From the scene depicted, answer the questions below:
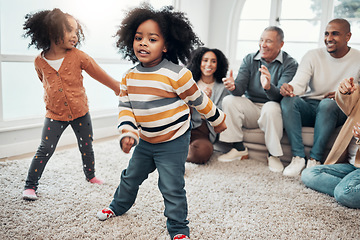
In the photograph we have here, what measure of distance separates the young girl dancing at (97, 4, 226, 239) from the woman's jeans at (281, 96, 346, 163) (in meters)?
1.07

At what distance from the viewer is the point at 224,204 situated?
1.64 m

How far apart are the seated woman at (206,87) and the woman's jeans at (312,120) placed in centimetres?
52

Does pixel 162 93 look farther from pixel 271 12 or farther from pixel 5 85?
pixel 271 12

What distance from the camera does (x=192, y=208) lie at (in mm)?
1579

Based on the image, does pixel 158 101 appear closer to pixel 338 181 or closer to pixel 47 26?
pixel 47 26

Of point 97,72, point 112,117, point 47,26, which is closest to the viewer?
point 47,26

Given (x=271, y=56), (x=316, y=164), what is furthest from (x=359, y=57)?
(x=316, y=164)

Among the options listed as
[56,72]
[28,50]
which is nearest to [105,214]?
[56,72]

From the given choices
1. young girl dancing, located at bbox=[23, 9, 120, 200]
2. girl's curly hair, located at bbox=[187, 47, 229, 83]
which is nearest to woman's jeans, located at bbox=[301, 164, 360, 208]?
girl's curly hair, located at bbox=[187, 47, 229, 83]

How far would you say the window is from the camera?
7.42ft

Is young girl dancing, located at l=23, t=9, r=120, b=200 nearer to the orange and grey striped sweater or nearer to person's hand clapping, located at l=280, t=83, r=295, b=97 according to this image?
the orange and grey striped sweater

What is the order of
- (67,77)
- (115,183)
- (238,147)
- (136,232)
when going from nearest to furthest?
(136,232) → (67,77) → (115,183) → (238,147)

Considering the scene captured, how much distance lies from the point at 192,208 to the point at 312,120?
1.25 meters

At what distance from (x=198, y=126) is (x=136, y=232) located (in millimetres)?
1173
